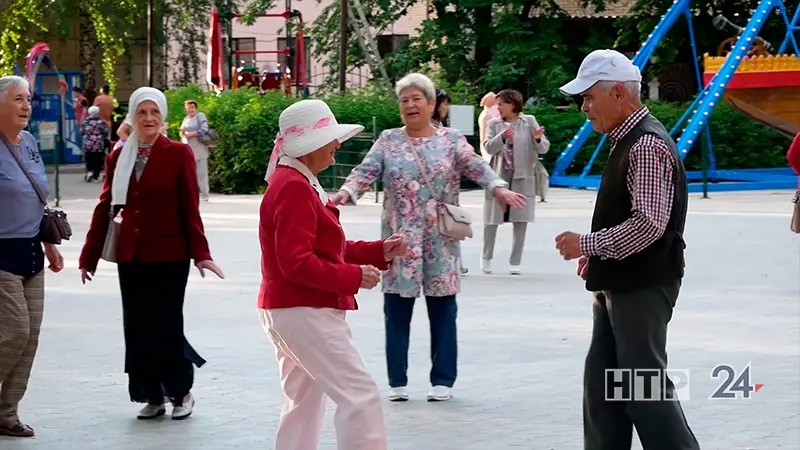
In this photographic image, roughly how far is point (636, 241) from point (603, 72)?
652 mm

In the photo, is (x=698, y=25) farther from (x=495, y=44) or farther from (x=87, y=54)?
(x=87, y=54)

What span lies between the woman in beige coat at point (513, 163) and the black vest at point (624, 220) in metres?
9.06

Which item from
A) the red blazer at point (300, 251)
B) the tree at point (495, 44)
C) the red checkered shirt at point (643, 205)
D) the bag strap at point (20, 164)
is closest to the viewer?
the red checkered shirt at point (643, 205)

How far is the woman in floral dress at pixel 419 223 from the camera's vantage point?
8.64 meters

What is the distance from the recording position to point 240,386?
30.1 feet

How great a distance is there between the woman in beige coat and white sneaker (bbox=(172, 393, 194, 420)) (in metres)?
6.91

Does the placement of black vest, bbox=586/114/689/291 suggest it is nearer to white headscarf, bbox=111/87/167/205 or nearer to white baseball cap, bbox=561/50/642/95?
white baseball cap, bbox=561/50/642/95

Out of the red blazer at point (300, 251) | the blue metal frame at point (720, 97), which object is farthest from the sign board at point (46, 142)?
the red blazer at point (300, 251)

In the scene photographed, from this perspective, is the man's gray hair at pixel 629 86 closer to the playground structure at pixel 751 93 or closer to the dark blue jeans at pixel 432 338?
the dark blue jeans at pixel 432 338

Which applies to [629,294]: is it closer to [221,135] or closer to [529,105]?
[221,135]

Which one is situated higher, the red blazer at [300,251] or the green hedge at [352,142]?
the red blazer at [300,251]

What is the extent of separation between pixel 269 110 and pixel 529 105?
6948mm

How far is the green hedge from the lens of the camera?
1083 inches

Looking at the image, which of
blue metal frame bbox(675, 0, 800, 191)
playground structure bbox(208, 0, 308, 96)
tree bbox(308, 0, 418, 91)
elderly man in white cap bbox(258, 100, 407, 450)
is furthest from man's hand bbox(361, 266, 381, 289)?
tree bbox(308, 0, 418, 91)
